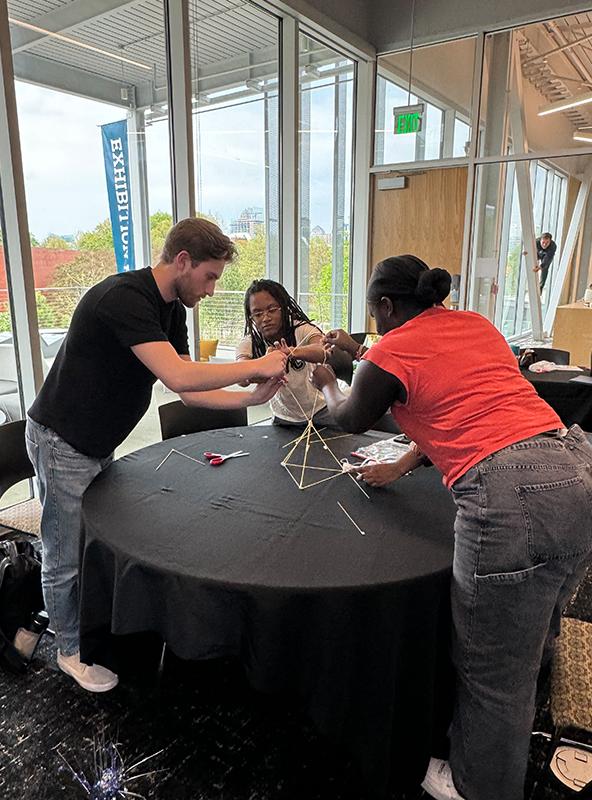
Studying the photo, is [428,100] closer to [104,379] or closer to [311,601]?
[104,379]

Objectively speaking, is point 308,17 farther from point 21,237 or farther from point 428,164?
point 21,237

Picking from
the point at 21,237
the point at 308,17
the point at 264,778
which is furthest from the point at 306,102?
the point at 264,778

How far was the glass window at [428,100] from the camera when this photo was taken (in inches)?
199

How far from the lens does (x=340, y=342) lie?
2.36 m

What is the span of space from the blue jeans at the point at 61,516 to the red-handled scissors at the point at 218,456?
0.38 meters

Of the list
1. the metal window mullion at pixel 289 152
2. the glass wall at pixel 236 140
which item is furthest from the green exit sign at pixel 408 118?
the glass wall at pixel 236 140

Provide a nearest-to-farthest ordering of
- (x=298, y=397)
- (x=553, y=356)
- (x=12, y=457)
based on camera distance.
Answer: (x=12, y=457), (x=298, y=397), (x=553, y=356)

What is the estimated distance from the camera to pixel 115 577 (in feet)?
4.77

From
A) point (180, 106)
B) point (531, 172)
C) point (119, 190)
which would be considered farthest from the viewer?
point (531, 172)

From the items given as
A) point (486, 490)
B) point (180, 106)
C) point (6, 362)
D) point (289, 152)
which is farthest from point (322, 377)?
point (289, 152)

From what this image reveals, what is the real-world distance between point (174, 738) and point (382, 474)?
3.42ft

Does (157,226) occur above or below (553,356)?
above

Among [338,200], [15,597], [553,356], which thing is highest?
[338,200]

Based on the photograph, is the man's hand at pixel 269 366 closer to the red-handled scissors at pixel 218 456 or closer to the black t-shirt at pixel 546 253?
the red-handled scissors at pixel 218 456
